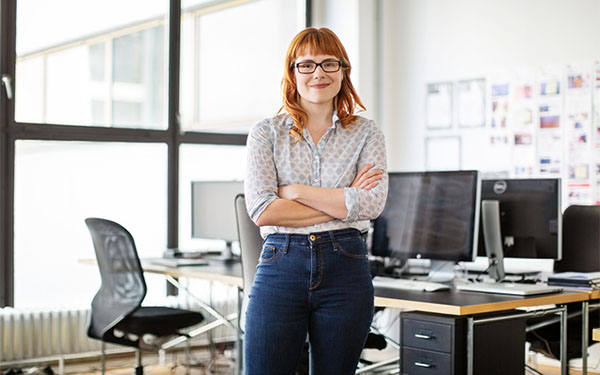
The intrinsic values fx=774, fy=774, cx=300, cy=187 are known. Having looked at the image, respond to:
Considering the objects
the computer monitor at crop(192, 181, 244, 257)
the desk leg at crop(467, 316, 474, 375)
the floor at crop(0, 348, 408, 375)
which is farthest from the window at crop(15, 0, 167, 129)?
the desk leg at crop(467, 316, 474, 375)

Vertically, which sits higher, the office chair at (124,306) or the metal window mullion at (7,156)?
the metal window mullion at (7,156)

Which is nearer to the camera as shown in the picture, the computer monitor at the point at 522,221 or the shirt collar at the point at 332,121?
the shirt collar at the point at 332,121

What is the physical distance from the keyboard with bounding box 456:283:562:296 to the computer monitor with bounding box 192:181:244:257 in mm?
1765

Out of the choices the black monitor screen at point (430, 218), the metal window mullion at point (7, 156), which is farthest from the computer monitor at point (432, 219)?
the metal window mullion at point (7, 156)

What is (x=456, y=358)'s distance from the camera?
276 cm

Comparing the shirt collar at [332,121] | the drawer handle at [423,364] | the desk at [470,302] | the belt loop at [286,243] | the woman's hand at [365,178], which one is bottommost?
the drawer handle at [423,364]

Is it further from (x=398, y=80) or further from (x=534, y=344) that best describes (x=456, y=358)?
(x=398, y=80)

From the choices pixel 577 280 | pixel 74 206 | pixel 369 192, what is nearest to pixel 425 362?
pixel 577 280

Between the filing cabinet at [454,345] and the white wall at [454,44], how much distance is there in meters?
2.38

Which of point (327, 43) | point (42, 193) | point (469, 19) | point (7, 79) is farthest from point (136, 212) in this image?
point (327, 43)

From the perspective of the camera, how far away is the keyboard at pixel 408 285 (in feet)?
10.3

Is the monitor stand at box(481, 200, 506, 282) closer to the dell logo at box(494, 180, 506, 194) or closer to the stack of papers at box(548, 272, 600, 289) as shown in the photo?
the dell logo at box(494, 180, 506, 194)

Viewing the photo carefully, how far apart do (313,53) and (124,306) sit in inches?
84.0

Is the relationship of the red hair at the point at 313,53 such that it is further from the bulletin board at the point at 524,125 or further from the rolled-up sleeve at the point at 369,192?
the bulletin board at the point at 524,125
